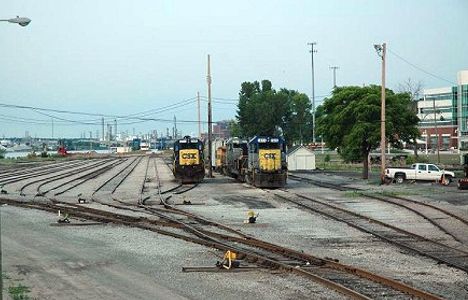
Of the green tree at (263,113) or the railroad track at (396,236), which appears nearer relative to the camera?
the railroad track at (396,236)

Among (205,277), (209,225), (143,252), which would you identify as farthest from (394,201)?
(205,277)

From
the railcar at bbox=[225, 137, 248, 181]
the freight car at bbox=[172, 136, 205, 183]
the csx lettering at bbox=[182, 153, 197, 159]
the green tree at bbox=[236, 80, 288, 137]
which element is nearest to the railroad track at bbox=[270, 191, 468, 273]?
the freight car at bbox=[172, 136, 205, 183]

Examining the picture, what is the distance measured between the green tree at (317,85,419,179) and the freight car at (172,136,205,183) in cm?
1005

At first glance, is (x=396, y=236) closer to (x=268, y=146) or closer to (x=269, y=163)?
(x=269, y=163)

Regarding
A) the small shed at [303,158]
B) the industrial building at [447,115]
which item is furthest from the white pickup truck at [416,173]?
the industrial building at [447,115]

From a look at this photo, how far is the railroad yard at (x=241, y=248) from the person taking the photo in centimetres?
1069

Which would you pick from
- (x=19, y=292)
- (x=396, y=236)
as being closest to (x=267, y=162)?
(x=396, y=236)

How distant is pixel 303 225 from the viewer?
65.7ft

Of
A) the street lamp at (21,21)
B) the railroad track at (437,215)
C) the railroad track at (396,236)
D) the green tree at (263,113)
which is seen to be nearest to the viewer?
the street lamp at (21,21)

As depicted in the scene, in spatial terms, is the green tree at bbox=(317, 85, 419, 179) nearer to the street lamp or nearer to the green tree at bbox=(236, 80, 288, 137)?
the street lamp

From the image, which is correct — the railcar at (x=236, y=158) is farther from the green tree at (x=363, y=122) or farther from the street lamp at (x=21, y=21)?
the street lamp at (x=21, y=21)

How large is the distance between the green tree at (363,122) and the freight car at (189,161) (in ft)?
33.0

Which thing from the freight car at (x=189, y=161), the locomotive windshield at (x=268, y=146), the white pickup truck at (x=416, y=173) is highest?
the locomotive windshield at (x=268, y=146)

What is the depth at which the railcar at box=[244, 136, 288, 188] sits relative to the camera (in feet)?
124
